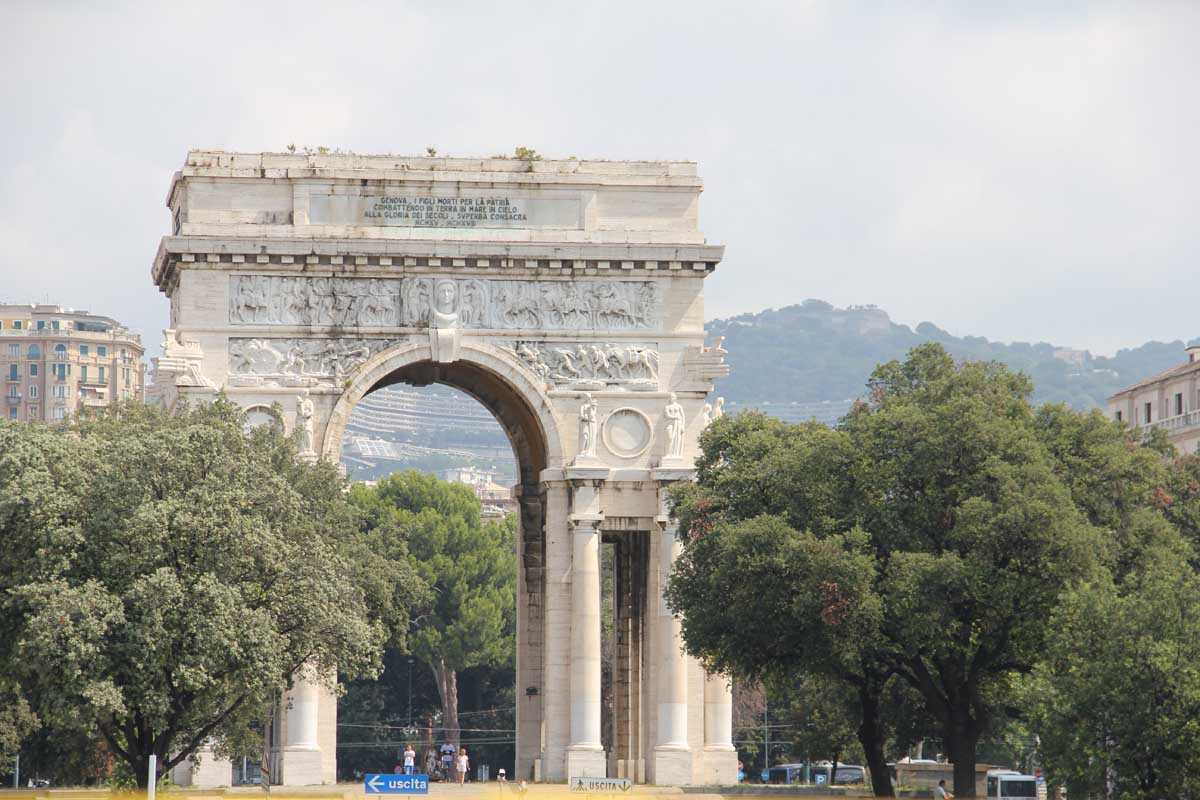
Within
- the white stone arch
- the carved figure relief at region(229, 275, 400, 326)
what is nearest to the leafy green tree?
the white stone arch

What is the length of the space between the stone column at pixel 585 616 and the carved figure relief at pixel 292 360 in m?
8.13

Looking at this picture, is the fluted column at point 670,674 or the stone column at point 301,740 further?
the fluted column at point 670,674

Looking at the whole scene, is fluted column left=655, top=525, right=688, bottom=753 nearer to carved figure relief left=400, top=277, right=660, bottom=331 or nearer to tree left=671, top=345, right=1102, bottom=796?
tree left=671, top=345, right=1102, bottom=796

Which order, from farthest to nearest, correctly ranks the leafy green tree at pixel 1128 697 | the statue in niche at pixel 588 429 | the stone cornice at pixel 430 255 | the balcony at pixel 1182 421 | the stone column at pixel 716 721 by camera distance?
the balcony at pixel 1182 421 < the stone column at pixel 716 721 < the statue in niche at pixel 588 429 < the stone cornice at pixel 430 255 < the leafy green tree at pixel 1128 697

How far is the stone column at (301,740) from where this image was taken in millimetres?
72875

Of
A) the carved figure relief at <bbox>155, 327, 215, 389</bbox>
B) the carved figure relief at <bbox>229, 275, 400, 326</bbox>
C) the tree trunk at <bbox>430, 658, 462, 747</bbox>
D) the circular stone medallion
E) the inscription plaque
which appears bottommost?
the tree trunk at <bbox>430, 658, 462, 747</bbox>

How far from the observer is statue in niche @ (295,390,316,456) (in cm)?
7456

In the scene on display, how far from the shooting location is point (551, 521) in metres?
77.4

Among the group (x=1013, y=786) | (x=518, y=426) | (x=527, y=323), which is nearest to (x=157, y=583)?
(x=527, y=323)

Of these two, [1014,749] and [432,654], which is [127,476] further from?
[432,654]

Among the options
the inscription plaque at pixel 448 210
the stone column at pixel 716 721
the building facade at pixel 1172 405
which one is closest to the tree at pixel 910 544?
the stone column at pixel 716 721

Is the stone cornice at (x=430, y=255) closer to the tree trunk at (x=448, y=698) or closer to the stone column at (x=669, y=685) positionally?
the stone column at (x=669, y=685)

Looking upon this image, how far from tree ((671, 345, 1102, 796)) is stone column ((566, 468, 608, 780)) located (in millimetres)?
5476

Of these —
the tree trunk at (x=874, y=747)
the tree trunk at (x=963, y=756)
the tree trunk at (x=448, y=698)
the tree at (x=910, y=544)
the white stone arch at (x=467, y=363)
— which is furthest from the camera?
the tree trunk at (x=448, y=698)
